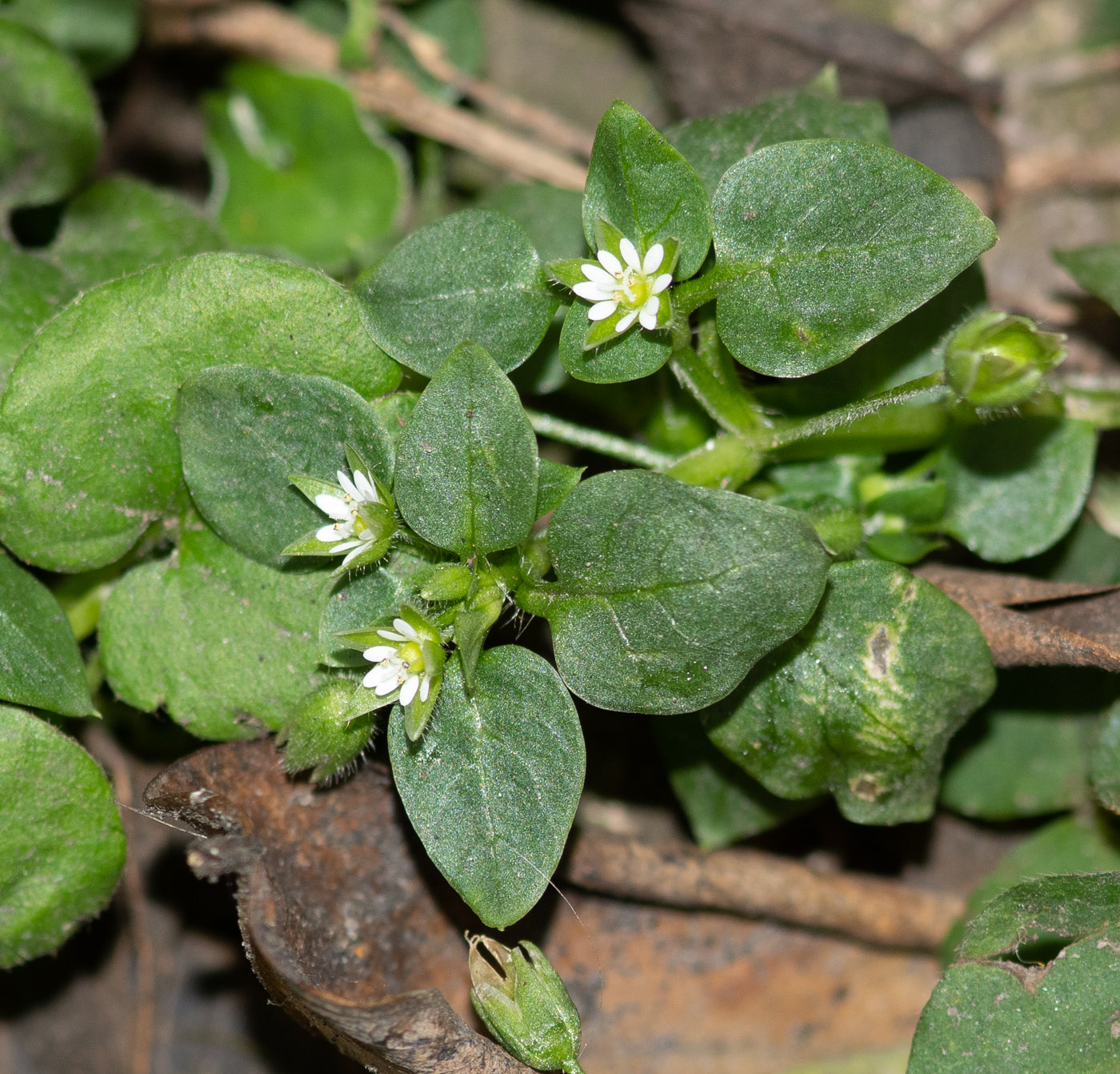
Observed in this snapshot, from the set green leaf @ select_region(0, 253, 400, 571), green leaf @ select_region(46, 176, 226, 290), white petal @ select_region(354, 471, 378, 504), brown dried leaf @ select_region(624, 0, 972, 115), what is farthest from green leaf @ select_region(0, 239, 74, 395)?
brown dried leaf @ select_region(624, 0, 972, 115)

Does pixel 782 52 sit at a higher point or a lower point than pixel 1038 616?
higher

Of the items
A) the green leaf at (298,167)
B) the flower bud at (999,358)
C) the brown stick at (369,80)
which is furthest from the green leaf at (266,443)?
the brown stick at (369,80)

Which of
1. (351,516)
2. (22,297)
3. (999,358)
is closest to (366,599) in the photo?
(351,516)

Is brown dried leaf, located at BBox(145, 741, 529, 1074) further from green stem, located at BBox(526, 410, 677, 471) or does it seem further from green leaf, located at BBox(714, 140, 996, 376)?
green leaf, located at BBox(714, 140, 996, 376)

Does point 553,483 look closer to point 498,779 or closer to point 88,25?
point 498,779

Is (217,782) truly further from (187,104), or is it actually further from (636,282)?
(187,104)
